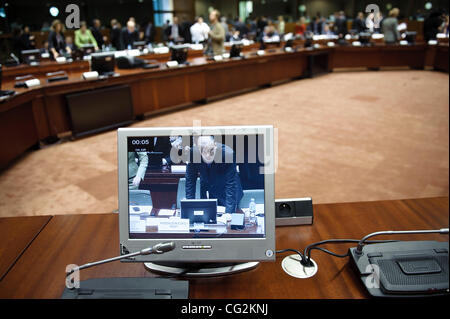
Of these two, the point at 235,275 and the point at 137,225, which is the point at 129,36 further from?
the point at 235,275

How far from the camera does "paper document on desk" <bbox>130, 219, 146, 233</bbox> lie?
3.48 ft

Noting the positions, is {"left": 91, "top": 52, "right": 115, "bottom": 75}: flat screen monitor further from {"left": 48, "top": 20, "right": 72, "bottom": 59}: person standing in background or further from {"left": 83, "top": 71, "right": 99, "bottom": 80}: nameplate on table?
{"left": 48, "top": 20, "right": 72, "bottom": 59}: person standing in background

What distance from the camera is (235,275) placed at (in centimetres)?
111

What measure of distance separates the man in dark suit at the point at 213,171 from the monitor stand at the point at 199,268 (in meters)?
0.23

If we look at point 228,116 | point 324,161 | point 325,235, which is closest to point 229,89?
point 228,116

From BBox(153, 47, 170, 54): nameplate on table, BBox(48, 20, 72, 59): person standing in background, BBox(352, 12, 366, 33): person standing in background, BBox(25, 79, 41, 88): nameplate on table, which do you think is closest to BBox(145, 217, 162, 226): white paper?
BBox(25, 79, 41, 88): nameplate on table

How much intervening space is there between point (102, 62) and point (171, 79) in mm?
1208

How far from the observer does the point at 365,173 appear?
11.0 feet

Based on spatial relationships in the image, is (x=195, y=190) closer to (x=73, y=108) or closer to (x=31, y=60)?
(x=73, y=108)

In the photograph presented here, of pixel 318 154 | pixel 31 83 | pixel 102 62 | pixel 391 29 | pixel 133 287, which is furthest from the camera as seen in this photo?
pixel 391 29

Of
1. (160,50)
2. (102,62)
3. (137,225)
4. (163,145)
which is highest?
(160,50)

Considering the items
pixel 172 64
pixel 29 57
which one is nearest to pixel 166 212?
pixel 172 64

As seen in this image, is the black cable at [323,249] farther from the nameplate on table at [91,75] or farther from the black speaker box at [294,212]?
the nameplate on table at [91,75]

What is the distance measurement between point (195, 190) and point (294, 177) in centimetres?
239
